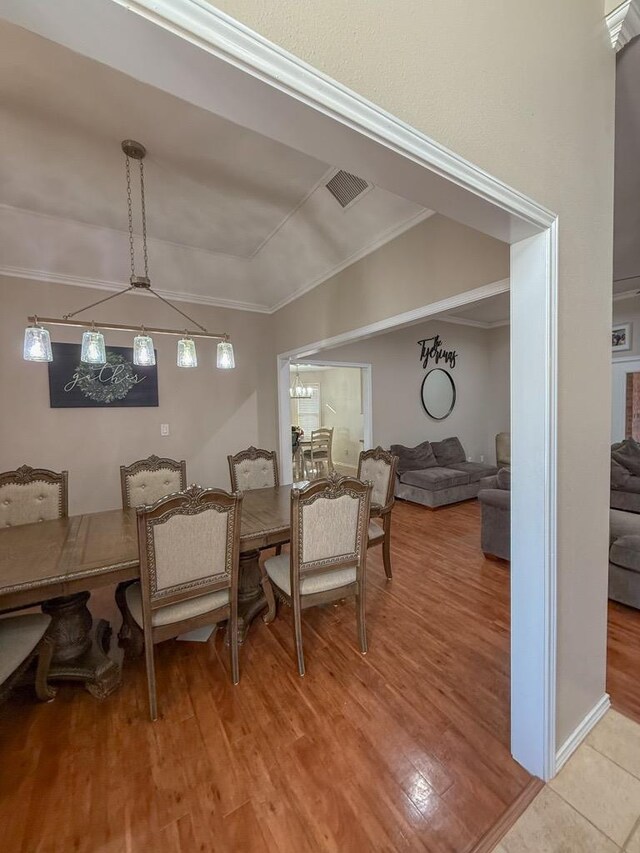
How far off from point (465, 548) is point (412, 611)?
4.35 ft

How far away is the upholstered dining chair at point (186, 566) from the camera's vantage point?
62.9 inches

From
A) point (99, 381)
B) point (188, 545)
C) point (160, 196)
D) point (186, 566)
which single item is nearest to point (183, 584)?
point (186, 566)

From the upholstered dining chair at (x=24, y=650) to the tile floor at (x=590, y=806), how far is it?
190 centimetres

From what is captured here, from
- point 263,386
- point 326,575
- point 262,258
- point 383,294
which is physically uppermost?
point 262,258

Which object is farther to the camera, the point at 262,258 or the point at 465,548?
the point at 262,258

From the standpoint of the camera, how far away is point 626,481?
12.1ft

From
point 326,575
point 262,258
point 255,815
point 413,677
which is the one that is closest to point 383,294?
point 262,258

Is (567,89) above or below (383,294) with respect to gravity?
above

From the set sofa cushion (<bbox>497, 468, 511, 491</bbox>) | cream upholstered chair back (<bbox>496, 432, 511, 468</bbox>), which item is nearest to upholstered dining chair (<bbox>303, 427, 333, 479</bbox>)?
cream upholstered chair back (<bbox>496, 432, 511, 468</bbox>)

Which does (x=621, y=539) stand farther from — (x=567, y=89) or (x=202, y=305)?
(x=202, y=305)

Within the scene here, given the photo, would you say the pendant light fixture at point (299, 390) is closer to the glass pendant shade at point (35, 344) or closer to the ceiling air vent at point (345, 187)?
the ceiling air vent at point (345, 187)

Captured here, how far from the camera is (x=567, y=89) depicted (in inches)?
51.1

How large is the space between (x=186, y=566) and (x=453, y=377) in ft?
18.8

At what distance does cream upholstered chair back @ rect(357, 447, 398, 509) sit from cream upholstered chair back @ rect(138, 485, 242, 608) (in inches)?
54.9
